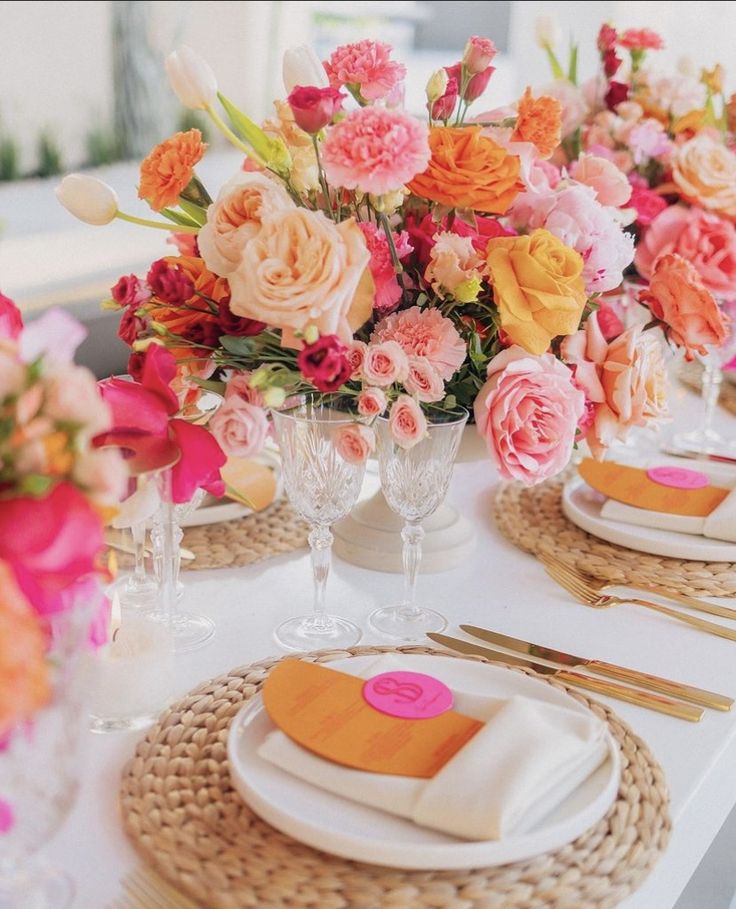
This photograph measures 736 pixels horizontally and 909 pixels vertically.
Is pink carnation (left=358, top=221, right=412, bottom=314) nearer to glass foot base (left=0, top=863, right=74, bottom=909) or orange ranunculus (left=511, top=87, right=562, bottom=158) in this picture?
orange ranunculus (left=511, top=87, right=562, bottom=158)

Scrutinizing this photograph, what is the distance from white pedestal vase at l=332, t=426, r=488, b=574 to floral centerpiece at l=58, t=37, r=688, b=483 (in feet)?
0.51

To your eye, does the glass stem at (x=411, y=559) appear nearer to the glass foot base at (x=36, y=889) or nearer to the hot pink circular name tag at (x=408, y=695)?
the hot pink circular name tag at (x=408, y=695)

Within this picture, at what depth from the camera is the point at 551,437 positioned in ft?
3.34

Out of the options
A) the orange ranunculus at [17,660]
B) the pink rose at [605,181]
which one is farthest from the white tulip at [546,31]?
the orange ranunculus at [17,660]

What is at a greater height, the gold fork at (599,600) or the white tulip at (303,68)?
the white tulip at (303,68)

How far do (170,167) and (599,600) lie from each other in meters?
0.59

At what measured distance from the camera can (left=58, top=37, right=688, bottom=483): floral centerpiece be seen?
917 mm

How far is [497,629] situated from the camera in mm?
1082

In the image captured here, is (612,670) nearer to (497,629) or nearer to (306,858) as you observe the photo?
(497,629)

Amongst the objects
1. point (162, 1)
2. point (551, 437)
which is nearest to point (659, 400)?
point (551, 437)

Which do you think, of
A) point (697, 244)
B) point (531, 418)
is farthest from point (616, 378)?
point (697, 244)

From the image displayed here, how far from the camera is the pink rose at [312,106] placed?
35.9 inches

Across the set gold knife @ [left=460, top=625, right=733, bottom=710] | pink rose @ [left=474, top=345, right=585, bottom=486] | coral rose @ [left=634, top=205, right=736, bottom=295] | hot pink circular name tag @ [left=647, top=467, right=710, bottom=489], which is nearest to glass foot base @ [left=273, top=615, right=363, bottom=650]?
gold knife @ [left=460, top=625, right=733, bottom=710]

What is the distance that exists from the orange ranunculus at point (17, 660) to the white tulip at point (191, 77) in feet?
1.93
